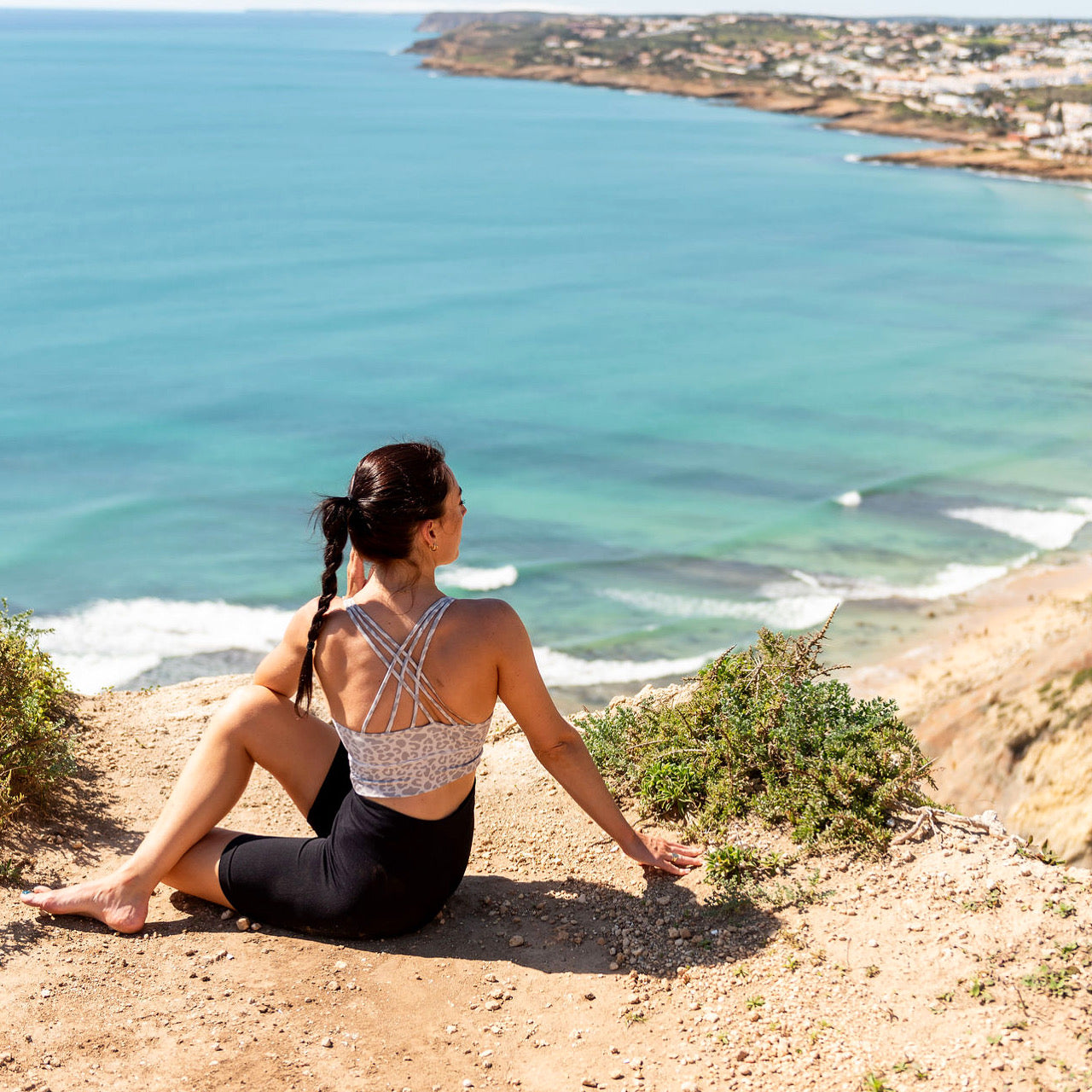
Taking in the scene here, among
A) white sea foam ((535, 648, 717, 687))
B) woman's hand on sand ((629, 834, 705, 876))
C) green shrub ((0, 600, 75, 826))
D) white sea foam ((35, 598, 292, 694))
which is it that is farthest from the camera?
white sea foam ((35, 598, 292, 694))

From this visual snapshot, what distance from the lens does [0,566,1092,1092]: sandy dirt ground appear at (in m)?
3.20

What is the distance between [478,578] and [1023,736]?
8.90 m

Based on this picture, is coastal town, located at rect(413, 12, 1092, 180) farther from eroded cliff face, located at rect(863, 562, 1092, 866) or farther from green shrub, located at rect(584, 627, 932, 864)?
green shrub, located at rect(584, 627, 932, 864)

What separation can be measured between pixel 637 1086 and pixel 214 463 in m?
20.1

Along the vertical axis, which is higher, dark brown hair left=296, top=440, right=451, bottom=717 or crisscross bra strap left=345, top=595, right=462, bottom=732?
dark brown hair left=296, top=440, right=451, bottom=717

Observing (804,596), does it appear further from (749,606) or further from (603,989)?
(603,989)

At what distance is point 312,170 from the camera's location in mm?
61281

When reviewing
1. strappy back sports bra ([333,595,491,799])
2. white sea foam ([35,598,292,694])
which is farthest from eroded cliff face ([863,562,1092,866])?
white sea foam ([35,598,292,694])

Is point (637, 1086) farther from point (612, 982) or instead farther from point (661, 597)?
point (661, 597)

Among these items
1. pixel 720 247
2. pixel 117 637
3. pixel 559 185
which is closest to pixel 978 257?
pixel 720 247

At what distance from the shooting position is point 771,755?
4641 mm

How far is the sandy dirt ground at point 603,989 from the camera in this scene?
10.5 ft

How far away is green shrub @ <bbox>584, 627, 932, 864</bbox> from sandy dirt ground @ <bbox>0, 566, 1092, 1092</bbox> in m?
0.18

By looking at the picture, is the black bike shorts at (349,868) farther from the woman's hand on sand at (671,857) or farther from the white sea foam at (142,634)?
the white sea foam at (142,634)
